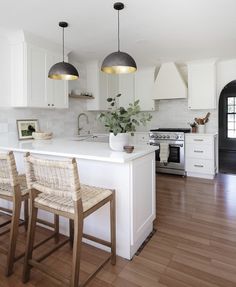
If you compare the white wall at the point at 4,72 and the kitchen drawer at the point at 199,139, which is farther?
the kitchen drawer at the point at 199,139

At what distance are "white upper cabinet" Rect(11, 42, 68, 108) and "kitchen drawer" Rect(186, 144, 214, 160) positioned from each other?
2916 mm

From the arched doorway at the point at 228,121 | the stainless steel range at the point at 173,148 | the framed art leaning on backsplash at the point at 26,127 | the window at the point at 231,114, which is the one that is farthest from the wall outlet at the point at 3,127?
the window at the point at 231,114

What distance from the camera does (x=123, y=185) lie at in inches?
74.1

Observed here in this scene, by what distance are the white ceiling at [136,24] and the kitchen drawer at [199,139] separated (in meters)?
1.59

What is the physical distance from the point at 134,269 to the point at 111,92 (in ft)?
13.4

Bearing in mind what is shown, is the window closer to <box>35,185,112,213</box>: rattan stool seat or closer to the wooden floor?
the wooden floor

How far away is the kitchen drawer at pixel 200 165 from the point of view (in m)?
4.40

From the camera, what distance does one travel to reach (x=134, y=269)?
1.75 m

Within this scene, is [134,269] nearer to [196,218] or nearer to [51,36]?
[196,218]

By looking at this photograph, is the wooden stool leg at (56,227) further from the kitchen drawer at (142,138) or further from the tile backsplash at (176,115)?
the tile backsplash at (176,115)

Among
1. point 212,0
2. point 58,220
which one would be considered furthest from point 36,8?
point 58,220

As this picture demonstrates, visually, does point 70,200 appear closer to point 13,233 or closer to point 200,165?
point 13,233

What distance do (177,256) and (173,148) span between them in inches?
118

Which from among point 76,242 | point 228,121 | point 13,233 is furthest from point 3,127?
point 228,121
